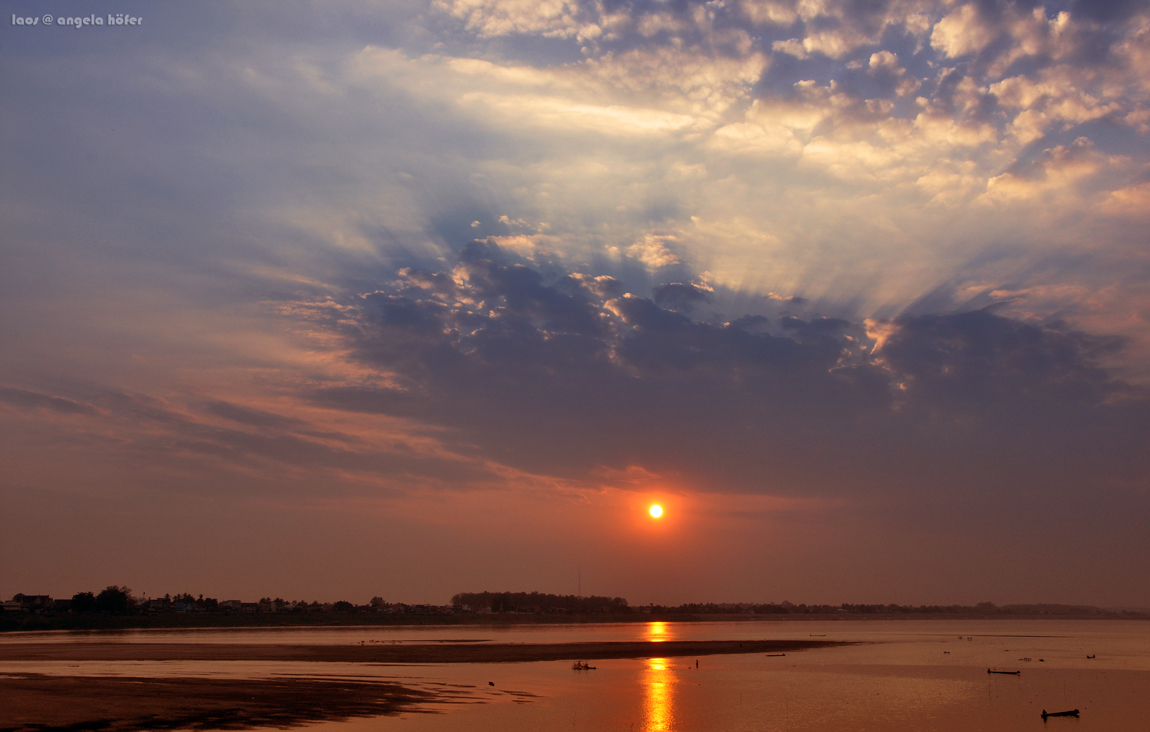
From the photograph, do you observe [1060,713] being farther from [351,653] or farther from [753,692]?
[351,653]

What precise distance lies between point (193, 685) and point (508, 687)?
17430mm

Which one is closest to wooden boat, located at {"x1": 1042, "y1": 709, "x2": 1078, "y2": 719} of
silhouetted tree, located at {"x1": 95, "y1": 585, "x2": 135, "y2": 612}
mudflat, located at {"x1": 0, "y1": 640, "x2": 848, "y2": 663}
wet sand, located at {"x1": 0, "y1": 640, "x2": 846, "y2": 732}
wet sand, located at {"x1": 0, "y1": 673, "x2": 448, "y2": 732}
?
wet sand, located at {"x1": 0, "y1": 640, "x2": 846, "y2": 732}

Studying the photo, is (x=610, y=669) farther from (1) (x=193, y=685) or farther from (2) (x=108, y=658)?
(2) (x=108, y=658)


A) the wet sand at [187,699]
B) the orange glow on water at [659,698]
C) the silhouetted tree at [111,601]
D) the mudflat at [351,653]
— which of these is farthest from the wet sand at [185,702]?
the silhouetted tree at [111,601]

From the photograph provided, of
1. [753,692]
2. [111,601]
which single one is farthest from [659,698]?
[111,601]

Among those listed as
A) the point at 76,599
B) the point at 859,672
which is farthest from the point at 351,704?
the point at 76,599

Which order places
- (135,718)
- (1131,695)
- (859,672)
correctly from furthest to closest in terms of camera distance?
(859,672) < (1131,695) < (135,718)

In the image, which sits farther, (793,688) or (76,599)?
(76,599)

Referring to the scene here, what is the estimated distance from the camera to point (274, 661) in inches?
Result: 2482

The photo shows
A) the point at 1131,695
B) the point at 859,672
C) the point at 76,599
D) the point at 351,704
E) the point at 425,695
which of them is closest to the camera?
the point at 351,704

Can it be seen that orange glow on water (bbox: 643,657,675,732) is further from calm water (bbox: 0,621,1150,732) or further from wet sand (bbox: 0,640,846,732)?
wet sand (bbox: 0,640,846,732)

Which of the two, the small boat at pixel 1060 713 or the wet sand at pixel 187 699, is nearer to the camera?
the wet sand at pixel 187 699

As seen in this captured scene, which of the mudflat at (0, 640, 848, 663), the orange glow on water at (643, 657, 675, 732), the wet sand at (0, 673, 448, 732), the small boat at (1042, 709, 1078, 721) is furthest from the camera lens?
the mudflat at (0, 640, 848, 663)

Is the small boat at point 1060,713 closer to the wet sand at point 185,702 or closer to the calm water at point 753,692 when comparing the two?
the calm water at point 753,692
